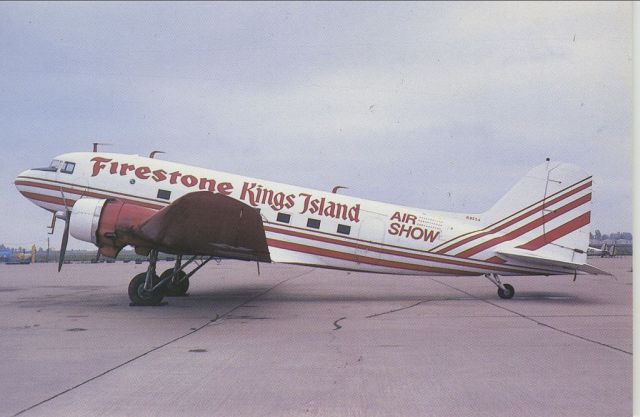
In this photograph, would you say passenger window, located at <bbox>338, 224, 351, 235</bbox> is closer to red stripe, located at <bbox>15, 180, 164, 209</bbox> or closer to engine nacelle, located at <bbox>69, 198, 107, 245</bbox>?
red stripe, located at <bbox>15, 180, 164, 209</bbox>

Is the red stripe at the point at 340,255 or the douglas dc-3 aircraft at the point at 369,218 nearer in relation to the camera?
Answer: the douglas dc-3 aircraft at the point at 369,218

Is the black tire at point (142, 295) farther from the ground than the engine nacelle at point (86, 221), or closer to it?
closer to it

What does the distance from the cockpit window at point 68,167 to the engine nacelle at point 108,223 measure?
10.1 ft

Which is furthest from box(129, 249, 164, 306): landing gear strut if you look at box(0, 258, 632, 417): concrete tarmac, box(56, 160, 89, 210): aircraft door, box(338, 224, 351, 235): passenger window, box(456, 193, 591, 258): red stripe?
box(456, 193, 591, 258): red stripe

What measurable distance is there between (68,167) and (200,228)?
5.70 m

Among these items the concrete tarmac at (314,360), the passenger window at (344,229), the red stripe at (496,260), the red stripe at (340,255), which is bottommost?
the concrete tarmac at (314,360)

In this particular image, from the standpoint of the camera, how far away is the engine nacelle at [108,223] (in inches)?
461

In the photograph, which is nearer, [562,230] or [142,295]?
[142,295]

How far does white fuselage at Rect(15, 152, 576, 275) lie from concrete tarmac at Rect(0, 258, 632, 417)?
6.17 feet

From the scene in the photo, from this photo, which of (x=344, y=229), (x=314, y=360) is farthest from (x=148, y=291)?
(x=314, y=360)

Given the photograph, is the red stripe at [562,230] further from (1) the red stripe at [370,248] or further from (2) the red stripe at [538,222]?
(1) the red stripe at [370,248]

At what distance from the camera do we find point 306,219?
14.5 meters

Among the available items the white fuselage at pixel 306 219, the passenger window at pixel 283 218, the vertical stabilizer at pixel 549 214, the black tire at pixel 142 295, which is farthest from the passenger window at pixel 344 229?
the black tire at pixel 142 295

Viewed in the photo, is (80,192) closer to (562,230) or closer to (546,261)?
(546,261)
